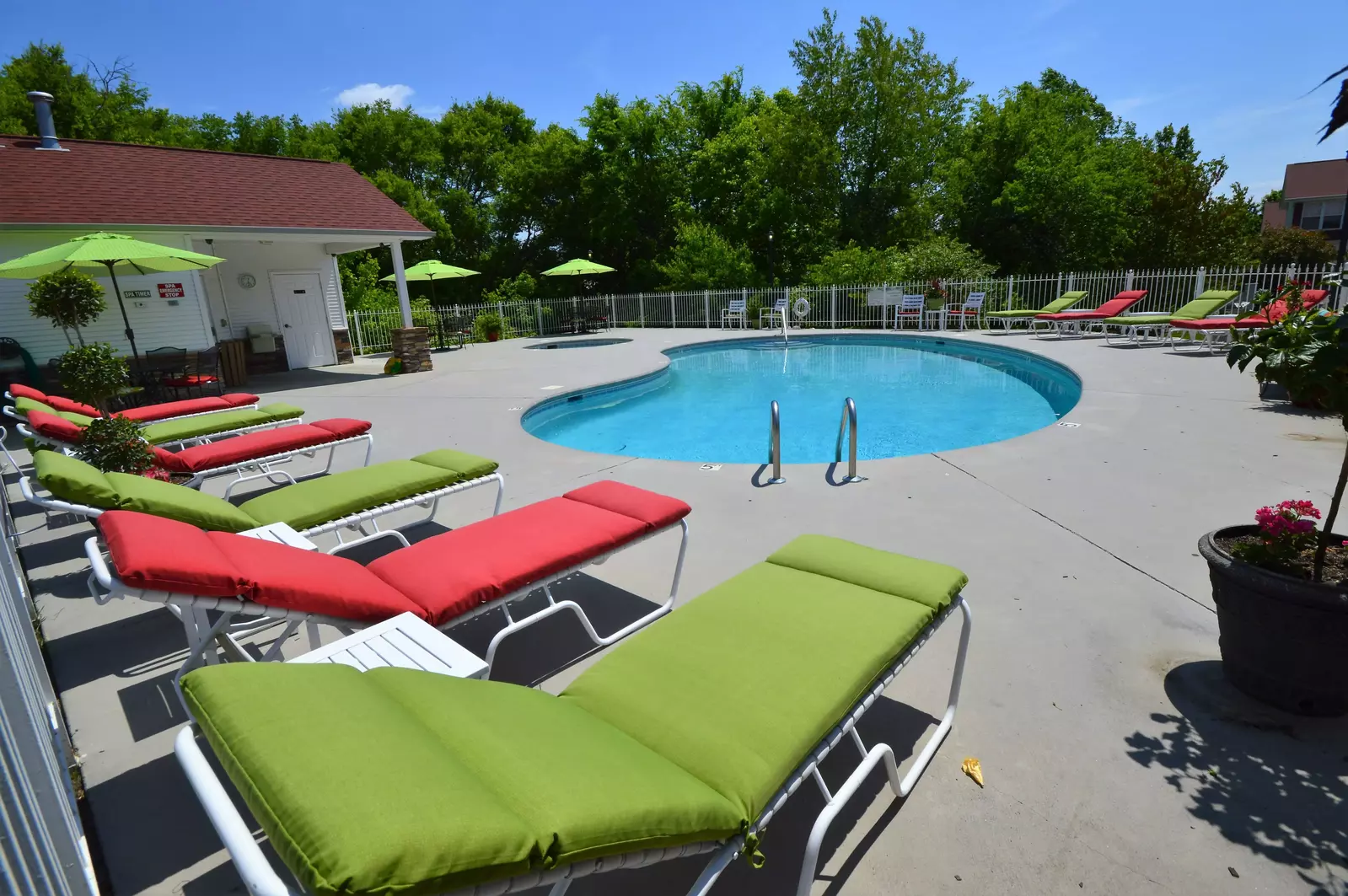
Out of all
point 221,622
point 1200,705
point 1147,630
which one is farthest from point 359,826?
point 1147,630

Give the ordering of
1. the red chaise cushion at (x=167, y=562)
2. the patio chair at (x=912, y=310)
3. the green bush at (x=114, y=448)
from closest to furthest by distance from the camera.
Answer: the red chaise cushion at (x=167, y=562) → the green bush at (x=114, y=448) → the patio chair at (x=912, y=310)

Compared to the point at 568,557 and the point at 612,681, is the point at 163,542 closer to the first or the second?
the point at 568,557

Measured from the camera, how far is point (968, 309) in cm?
1772

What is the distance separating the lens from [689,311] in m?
23.0

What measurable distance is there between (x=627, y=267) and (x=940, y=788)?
103 feet

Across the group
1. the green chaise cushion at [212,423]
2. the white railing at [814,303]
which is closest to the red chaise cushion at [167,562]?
the green chaise cushion at [212,423]

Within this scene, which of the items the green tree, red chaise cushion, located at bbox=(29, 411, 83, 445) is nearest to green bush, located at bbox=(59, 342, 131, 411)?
red chaise cushion, located at bbox=(29, 411, 83, 445)

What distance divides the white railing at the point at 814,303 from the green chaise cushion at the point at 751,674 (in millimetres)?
16414

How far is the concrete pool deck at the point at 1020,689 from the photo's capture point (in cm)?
191

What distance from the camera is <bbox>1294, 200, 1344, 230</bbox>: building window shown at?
30766 millimetres

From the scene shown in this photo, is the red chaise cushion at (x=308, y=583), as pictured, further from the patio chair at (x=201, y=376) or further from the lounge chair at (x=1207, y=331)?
the lounge chair at (x=1207, y=331)

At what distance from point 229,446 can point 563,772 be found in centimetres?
495

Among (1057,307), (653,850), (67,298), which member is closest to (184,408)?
(67,298)

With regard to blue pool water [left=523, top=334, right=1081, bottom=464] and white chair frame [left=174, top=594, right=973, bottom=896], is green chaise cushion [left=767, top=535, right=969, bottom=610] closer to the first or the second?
white chair frame [left=174, top=594, right=973, bottom=896]
